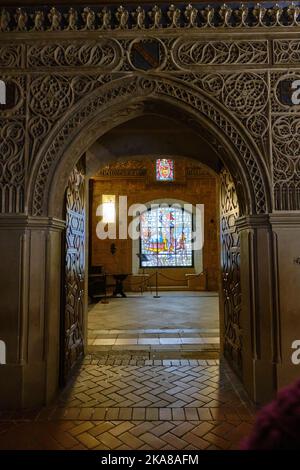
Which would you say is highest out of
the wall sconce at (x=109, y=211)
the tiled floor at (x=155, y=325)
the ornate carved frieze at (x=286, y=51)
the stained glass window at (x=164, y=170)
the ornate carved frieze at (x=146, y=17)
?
the stained glass window at (x=164, y=170)

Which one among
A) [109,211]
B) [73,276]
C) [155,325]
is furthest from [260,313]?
[109,211]

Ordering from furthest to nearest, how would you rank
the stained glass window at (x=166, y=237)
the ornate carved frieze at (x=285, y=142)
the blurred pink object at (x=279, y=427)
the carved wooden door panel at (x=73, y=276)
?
1. the stained glass window at (x=166, y=237)
2. the carved wooden door panel at (x=73, y=276)
3. the ornate carved frieze at (x=285, y=142)
4. the blurred pink object at (x=279, y=427)

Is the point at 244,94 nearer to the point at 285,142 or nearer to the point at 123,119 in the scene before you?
the point at 285,142

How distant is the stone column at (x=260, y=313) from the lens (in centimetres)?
267

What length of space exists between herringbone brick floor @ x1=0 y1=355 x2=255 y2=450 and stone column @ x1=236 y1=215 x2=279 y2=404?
0.23 metres

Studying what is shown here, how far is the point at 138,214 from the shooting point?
11633 mm

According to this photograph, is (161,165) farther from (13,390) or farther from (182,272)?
(13,390)

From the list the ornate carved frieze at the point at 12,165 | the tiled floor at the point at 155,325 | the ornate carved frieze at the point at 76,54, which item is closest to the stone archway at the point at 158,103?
the ornate carved frieze at the point at 12,165

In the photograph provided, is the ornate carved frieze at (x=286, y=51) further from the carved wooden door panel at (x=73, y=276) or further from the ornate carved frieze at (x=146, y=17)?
the carved wooden door panel at (x=73, y=276)

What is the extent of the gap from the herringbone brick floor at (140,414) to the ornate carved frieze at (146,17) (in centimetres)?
354

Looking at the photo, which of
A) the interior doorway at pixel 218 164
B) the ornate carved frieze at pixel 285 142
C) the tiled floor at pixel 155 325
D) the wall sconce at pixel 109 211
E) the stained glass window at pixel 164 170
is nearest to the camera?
the ornate carved frieze at pixel 285 142

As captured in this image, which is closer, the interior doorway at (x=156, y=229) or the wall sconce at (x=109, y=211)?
the wall sconce at (x=109, y=211)

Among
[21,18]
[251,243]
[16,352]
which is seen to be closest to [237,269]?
[251,243]

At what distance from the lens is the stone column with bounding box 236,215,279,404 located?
2674 mm
